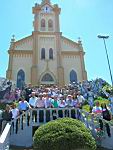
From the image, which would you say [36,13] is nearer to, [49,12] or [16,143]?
[49,12]

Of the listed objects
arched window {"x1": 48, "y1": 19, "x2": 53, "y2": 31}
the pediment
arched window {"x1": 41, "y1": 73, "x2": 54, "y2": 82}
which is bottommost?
arched window {"x1": 41, "y1": 73, "x2": 54, "y2": 82}

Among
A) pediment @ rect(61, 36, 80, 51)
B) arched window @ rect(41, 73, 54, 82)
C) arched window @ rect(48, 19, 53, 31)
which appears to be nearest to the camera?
arched window @ rect(41, 73, 54, 82)

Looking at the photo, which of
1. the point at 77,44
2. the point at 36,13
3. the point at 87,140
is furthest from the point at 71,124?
the point at 36,13

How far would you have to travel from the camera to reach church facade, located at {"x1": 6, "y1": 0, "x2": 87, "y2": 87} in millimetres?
39781

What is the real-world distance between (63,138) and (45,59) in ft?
109

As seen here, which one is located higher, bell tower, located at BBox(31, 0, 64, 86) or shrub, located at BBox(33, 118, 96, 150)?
bell tower, located at BBox(31, 0, 64, 86)

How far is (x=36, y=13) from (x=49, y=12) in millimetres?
2354

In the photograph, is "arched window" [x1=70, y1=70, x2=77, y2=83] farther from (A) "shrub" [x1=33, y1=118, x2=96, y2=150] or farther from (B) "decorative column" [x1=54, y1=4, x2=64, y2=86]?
(A) "shrub" [x1=33, y1=118, x2=96, y2=150]

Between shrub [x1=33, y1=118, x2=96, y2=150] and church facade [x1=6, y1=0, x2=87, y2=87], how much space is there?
99.0 feet

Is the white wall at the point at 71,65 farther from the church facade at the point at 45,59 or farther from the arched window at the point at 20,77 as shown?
the arched window at the point at 20,77

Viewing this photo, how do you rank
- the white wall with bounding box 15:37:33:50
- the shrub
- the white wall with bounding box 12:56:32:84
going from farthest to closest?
the white wall with bounding box 15:37:33:50, the white wall with bounding box 12:56:32:84, the shrub

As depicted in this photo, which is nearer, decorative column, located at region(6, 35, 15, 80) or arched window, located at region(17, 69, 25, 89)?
decorative column, located at region(6, 35, 15, 80)

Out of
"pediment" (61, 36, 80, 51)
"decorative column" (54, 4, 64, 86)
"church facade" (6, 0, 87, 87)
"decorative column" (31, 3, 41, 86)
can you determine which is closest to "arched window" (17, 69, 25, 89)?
"church facade" (6, 0, 87, 87)

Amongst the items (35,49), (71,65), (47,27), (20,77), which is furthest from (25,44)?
(71,65)
